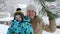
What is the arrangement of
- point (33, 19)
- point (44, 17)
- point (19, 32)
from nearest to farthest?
point (19, 32) < point (33, 19) < point (44, 17)

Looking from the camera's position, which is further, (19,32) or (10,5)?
(10,5)

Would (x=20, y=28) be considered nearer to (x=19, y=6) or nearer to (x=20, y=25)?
(x=20, y=25)

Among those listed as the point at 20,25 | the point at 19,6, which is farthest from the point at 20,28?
the point at 19,6

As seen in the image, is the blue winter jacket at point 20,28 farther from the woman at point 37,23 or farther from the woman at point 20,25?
the woman at point 37,23

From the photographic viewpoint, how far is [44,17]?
60.0 inches

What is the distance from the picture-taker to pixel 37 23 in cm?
143

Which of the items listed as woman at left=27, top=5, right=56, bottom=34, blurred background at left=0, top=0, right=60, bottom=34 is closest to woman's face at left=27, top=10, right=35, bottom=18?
woman at left=27, top=5, right=56, bottom=34

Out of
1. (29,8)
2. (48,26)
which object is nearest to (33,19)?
(29,8)

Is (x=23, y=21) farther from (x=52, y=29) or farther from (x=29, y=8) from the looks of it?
(x=52, y=29)

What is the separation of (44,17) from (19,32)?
36 centimetres

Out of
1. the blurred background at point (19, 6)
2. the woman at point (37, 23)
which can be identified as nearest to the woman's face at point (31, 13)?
the woman at point (37, 23)

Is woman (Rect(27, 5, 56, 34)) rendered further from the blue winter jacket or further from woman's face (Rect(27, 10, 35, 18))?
the blue winter jacket

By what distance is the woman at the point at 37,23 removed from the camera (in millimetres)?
1384

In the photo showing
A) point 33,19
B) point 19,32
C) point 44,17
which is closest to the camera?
point 19,32
